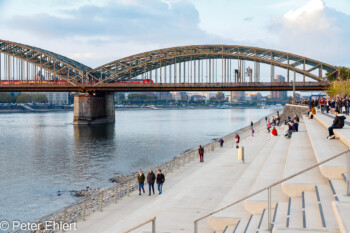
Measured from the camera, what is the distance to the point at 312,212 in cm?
1018

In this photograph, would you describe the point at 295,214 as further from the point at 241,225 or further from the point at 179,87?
the point at 179,87

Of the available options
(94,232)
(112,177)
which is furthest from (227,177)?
(112,177)

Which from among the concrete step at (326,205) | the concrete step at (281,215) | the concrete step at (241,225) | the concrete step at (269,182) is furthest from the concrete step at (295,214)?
the concrete step at (241,225)

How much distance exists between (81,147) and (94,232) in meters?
44.6

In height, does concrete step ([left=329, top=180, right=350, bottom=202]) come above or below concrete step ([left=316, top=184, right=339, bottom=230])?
above

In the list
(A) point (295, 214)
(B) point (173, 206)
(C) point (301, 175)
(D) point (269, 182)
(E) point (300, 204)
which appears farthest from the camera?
(B) point (173, 206)

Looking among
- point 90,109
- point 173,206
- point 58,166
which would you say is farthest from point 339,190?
point 90,109

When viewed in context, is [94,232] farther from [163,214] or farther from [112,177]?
[112,177]

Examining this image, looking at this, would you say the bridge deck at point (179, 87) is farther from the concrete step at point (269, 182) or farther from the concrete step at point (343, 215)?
the concrete step at point (343, 215)

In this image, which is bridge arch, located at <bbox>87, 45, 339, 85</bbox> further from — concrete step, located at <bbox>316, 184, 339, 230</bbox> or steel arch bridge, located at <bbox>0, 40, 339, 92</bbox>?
concrete step, located at <bbox>316, 184, 339, 230</bbox>

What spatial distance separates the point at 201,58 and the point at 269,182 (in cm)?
10974

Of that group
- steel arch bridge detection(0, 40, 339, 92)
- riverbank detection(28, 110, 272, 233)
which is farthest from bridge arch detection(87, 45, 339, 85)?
riverbank detection(28, 110, 272, 233)

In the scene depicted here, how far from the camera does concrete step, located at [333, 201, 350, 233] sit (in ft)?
24.7

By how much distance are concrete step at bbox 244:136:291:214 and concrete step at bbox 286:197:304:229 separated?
0.78 m
